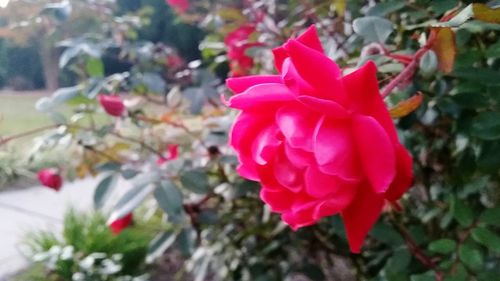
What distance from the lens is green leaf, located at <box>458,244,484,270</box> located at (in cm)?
56

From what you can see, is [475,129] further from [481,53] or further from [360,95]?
[360,95]

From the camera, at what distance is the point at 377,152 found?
0.29 meters

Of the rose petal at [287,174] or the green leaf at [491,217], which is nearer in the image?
the rose petal at [287,174]

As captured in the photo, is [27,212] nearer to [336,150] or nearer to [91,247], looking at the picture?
[91,247]

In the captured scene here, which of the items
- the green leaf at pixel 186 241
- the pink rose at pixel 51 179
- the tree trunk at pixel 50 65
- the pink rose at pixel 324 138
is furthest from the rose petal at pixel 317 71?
the tree trunk at pixel 50 65

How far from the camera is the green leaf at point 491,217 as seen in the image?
556 mm

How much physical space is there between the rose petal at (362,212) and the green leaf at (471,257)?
0.28 m

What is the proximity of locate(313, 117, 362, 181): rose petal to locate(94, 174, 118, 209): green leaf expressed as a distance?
0.63 meters

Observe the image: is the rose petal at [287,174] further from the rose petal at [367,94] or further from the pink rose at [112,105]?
the pink rose at [112,105]

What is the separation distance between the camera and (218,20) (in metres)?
1.31

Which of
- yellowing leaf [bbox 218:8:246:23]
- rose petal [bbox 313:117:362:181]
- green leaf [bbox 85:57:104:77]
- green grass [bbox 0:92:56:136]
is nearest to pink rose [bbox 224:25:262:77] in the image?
yellowing leaf [bbox 218:8:246:23]

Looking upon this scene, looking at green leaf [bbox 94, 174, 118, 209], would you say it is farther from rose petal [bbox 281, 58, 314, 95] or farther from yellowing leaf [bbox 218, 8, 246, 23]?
rose petal [bbox 281, 58, 314, 95]

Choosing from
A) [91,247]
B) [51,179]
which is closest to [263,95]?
[51,179]

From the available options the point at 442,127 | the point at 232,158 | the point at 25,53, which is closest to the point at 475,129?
the point at 442,127
